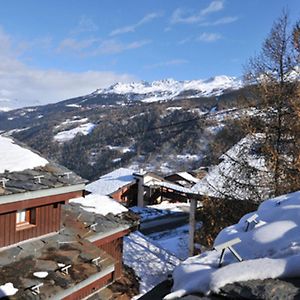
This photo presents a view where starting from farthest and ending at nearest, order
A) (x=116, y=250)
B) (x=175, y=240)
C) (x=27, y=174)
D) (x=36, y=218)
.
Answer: (x=175, y=240)
(x=116, y=250)
(x=36, y=218)
(x=27, y=174)

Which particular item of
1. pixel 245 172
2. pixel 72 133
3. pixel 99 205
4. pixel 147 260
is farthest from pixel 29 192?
pixel 72 133

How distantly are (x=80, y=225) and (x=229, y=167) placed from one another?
15.8 feet

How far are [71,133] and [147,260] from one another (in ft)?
464

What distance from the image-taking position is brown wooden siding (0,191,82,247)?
8.16 meters

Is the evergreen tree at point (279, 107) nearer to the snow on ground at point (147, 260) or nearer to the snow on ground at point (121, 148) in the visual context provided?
the snow on ground at point (147, 260)

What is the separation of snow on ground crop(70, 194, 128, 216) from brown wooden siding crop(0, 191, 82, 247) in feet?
9.37

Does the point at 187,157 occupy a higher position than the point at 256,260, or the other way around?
the point at 256,260

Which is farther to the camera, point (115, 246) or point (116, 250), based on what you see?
point (116, 250)

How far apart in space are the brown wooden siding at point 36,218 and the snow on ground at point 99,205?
286 centimetres

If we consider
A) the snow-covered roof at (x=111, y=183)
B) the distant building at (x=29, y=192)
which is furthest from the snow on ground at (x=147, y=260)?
the snow-covered roof at (x=111, y=183)

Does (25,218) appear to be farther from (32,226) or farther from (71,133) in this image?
(71,133)

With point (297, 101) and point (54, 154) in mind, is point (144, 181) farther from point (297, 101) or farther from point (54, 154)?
point (54, 154)

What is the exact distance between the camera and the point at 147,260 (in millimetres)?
16344

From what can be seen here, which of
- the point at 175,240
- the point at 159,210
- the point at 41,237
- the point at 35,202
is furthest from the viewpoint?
the point at 159,210
